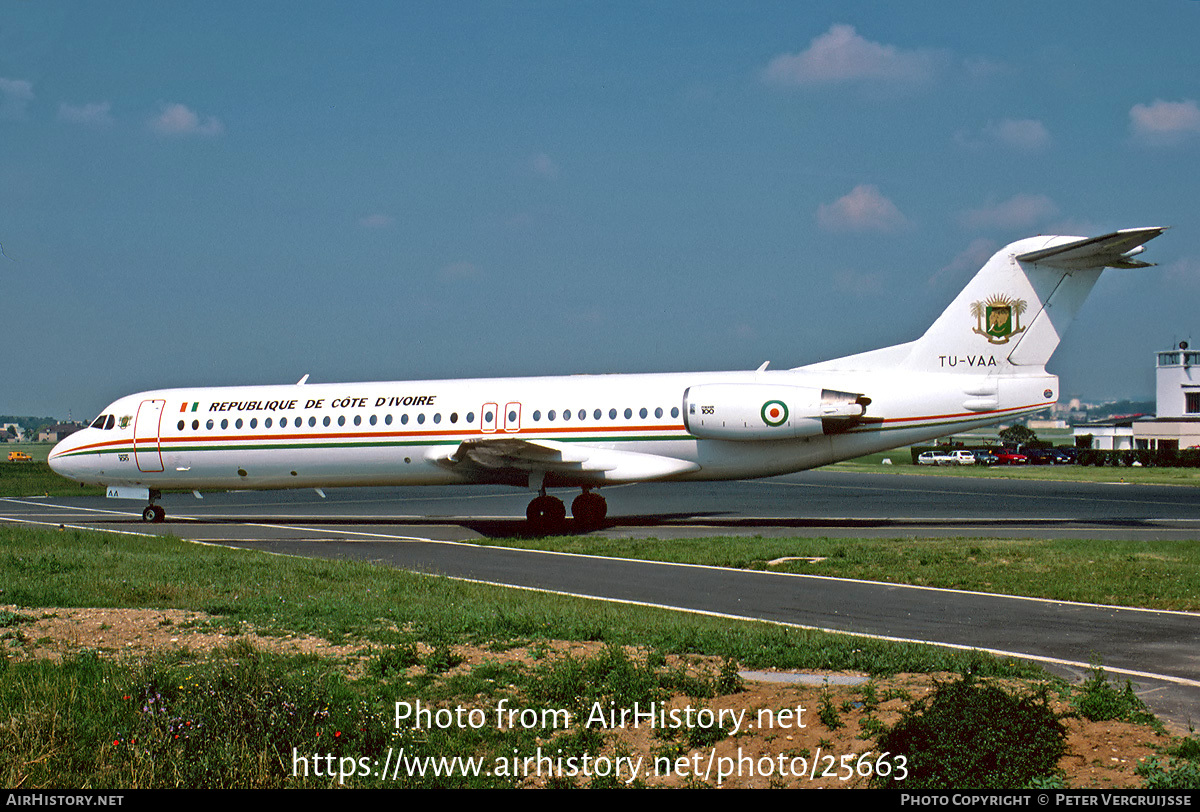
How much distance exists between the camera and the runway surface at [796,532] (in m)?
10.7

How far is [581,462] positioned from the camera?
80.2 ft

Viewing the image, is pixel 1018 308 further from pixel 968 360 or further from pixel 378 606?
pixel 378 606

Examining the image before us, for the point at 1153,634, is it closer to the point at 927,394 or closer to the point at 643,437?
the point at 927,394

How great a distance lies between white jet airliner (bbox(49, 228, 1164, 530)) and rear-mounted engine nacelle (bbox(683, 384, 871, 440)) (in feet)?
0.11

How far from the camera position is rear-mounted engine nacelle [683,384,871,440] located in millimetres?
23156

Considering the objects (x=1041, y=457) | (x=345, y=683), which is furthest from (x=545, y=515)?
(x=1041, y=457)

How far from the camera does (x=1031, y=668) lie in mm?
8680

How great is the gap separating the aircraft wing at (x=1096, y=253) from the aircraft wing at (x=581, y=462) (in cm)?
969

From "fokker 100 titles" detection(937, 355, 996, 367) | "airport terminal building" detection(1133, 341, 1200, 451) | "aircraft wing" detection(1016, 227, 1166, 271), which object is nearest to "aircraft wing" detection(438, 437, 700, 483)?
"fokker 100 titles" detection(937, 355, 996, 367)

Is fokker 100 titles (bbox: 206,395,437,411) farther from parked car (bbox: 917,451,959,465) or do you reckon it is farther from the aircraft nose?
parked car (bbox: 917,451,959,465)

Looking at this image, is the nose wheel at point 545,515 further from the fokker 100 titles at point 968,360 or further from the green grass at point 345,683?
the green grass at point 345,683

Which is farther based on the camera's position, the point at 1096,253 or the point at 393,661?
the point at 1096,253

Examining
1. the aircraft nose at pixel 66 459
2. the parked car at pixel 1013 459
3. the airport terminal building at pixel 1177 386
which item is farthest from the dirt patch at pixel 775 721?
the airport terminal building at pixel 1177 386

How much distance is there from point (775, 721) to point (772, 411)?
54.4 ft
